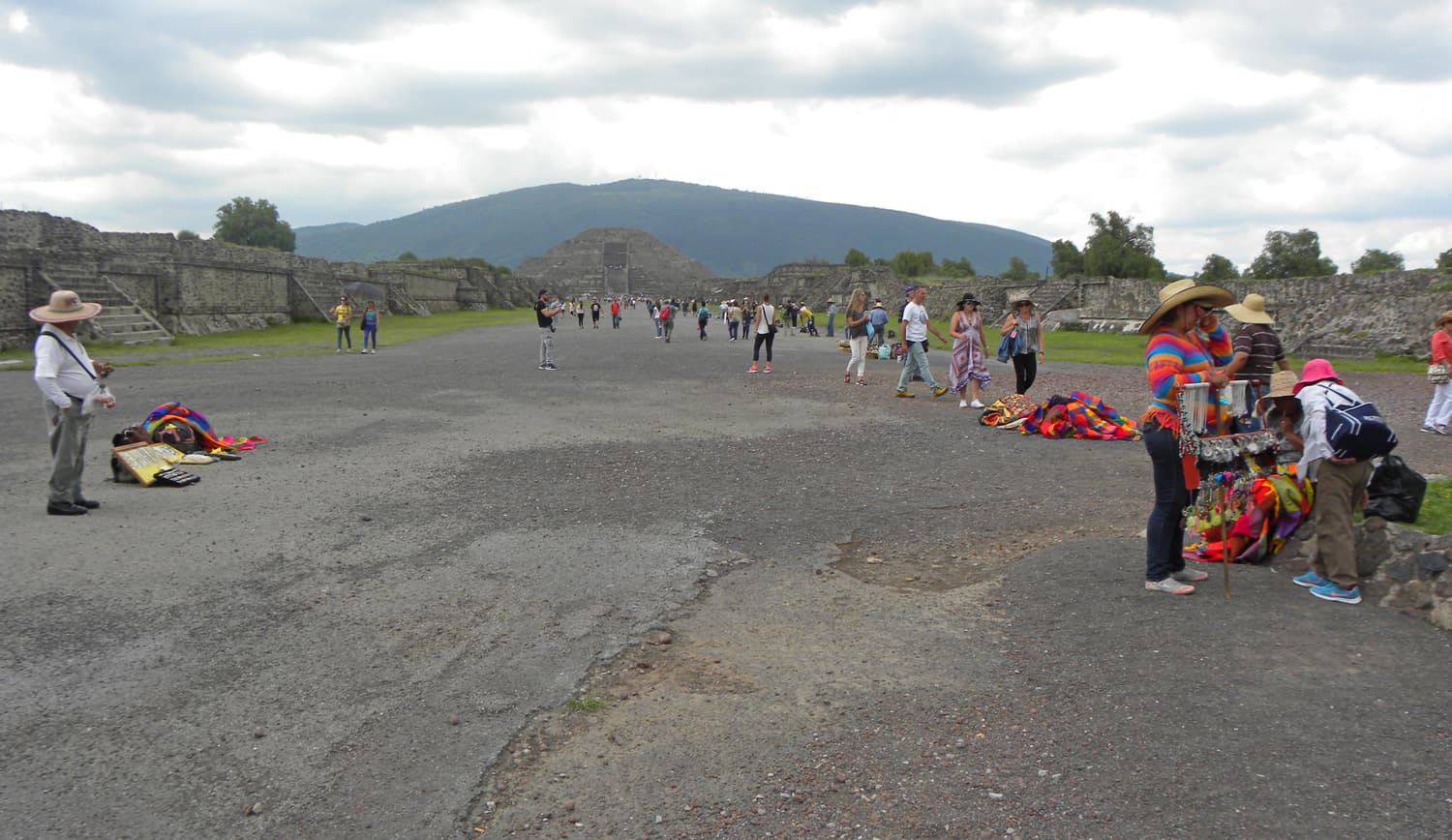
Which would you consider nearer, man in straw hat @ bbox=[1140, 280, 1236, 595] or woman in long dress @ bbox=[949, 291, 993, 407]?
man in straw hat @ bbox=[1140, 280, 1236, 595]

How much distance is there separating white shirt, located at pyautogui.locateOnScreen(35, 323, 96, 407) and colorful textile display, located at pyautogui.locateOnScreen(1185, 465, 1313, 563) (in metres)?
7.77

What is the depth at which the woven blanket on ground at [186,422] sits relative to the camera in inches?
345

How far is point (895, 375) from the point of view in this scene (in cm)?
1814

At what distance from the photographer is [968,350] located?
12.6 m

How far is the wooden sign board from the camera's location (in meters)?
7.67

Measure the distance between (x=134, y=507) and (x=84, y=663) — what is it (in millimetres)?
3355

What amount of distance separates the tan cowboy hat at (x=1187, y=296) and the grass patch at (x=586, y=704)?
11.1 ft

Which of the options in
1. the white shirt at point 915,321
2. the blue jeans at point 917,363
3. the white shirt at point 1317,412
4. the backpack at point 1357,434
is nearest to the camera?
the backpack at point 1357,434

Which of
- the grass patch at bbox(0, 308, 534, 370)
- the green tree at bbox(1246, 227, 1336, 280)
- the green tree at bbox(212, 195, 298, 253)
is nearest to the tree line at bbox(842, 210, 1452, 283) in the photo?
the green tree at bbox(1246, 227, 1336, 280)

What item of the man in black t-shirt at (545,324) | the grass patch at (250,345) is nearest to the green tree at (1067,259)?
the grass patch at (250,345)

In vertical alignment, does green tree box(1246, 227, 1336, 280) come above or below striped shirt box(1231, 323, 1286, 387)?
above

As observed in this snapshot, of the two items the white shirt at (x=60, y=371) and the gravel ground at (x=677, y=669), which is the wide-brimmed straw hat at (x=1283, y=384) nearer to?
the gravel ground at (x=677, y=669)

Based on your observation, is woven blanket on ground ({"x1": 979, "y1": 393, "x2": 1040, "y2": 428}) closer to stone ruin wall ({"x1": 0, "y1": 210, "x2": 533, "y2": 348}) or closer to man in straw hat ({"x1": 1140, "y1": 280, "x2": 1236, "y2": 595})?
man in straw hat ({"x1": 1140, "y1": 280, "x2": 1236, "y2": 595})

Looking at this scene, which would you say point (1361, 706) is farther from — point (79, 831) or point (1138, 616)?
point (79, 831)
